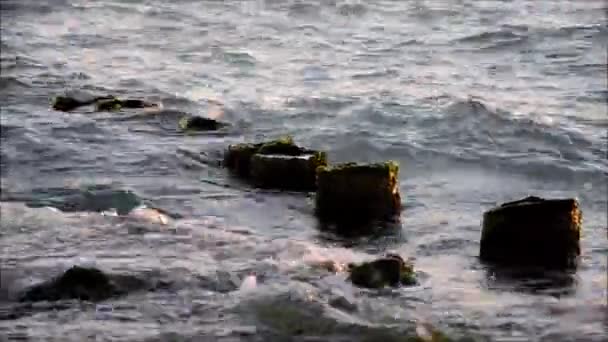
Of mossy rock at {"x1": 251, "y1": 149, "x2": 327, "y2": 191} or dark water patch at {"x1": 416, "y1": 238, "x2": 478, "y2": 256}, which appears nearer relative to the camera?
dark water patch at {"x1": 416, "y1": 238, "x2": 478, "y2": 256}

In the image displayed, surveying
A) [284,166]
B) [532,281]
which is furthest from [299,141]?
[532,281]

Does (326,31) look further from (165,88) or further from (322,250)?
(322,250)

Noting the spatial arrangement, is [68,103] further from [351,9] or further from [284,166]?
[351,9]

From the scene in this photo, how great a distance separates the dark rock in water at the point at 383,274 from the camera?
430 inches

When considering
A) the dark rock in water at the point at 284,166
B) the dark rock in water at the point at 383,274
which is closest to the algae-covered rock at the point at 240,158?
the dark rock in water at the point at 284,166

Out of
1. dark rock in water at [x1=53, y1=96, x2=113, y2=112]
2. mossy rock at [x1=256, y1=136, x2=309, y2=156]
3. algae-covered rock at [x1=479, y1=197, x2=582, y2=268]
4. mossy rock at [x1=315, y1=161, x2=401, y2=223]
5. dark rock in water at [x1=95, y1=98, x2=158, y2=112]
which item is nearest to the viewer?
algae-covered rock at [x1=479, y1=197, x2=582, y2=268]

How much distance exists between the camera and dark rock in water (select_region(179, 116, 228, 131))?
17938mm

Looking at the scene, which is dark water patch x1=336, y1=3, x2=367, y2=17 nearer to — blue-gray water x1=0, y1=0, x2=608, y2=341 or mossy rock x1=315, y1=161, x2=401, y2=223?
blue-gray water x1=0, y1=0, x2=608, y2=341

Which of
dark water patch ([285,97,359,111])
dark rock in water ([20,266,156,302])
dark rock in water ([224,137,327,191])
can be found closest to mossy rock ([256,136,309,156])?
Result: dark rock in water ([224,137,327,191])

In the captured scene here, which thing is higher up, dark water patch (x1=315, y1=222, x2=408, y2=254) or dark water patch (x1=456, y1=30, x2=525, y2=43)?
dark water patch (x1=456, y1=30, x2=525, y2=43)

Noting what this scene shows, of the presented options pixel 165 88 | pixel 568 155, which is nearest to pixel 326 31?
pixel 165 88

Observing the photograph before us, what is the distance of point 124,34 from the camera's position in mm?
27312

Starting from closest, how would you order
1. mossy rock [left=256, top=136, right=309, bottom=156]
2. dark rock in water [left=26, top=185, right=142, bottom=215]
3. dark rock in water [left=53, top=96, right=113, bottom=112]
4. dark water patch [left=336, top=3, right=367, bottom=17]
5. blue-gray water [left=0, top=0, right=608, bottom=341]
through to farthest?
1. blue-gray water [left=0, top=0, right=608, bottom=341]
2. dark rock in water [left=26, top=185, right=142, bottom=215]
3. mossy rock [left=256, top=136, right=309, bottom=156]
4. dark rock in water [left=53, top=96, right=113, bottom=112]
5. dark water patch [left=336, top=3, right=367, bottom=17]

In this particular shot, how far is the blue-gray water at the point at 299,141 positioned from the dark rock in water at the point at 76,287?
22 cm
